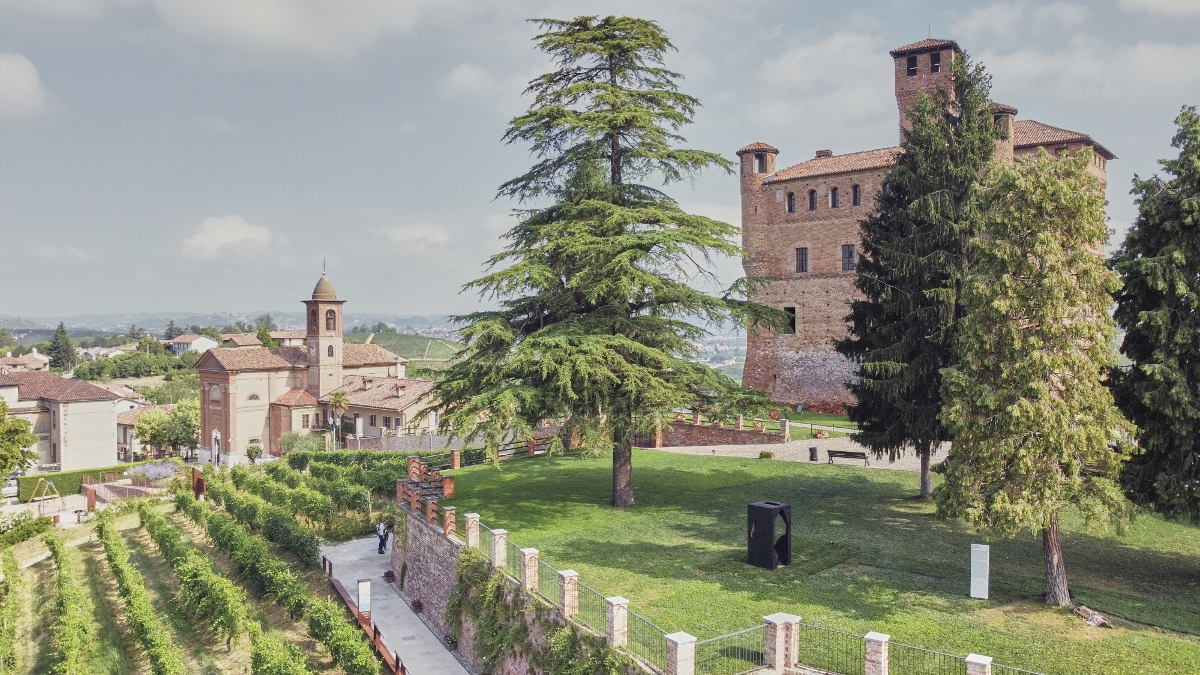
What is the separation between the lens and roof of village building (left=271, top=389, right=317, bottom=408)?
55500 mm

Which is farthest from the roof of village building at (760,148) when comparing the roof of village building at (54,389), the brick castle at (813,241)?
the roof of village building at (54,389)

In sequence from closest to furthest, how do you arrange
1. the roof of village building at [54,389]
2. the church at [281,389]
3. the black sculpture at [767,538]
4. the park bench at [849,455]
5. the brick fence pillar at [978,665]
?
the brick fence pillar at [978,665]
the black sculpture at [767,538]
the park bench at [849,455]
the church at [281,389]
the roof of village building at [54,389]

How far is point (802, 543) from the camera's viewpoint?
17.7 metres

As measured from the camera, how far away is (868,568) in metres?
15.9

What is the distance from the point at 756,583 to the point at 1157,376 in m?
7.69

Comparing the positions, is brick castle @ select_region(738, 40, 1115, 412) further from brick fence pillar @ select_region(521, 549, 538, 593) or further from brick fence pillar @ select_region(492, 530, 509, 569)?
brick fence pillar @ select_region(521, 549, 538, 593)

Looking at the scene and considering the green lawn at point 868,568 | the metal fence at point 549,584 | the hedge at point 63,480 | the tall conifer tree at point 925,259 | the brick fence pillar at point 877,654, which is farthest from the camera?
the hedge at point 63,480

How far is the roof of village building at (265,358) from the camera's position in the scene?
55.3 metres

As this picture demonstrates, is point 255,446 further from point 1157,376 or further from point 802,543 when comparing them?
point 1157,376

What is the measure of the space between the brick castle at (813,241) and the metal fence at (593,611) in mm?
26447

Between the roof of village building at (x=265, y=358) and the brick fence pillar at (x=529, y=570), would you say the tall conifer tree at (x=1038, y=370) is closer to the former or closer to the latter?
the brick fence pillar at (x=529, y=570)

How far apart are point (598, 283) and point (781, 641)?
1022 cm

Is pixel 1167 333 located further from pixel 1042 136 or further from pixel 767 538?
pixel 1042 136

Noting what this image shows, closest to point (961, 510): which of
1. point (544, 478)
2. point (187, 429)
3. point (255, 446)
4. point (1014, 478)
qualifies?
point (1014, 478)
